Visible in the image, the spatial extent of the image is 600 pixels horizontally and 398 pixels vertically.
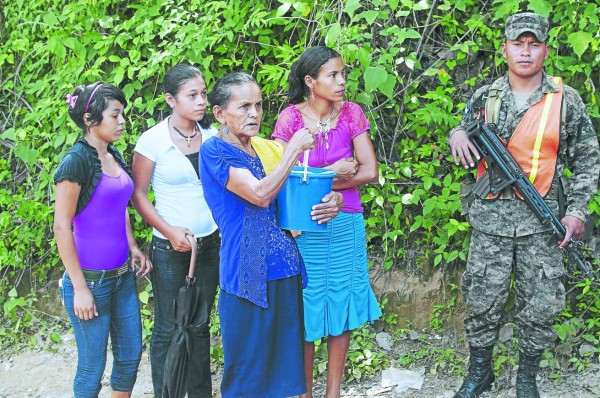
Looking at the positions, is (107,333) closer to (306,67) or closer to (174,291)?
(174,291)

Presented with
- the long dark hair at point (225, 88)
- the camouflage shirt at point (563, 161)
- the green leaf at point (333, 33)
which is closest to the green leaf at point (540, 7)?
the camouflage shirt at point (563, 161)

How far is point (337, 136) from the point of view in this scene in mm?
3941

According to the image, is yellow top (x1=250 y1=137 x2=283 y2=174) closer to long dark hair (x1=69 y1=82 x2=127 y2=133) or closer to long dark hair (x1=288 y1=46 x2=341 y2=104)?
long dark hair (x1=288 y1=46 x2=341 y2=104)

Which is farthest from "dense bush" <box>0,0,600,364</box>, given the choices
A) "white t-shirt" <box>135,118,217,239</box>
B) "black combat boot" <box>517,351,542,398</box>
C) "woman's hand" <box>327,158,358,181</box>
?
"white t-shirt" <box>135,118,217,239</box>

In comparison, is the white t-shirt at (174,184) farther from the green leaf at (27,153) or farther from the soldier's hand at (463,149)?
the green leaf at (27,153)

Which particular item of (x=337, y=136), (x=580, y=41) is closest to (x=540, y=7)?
(x=580, y=41)

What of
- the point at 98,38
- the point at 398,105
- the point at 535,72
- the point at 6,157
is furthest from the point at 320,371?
the point at 6,157

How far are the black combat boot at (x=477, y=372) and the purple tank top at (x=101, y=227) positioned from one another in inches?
79.7

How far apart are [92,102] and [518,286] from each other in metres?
2.44

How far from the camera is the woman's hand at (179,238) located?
3810 millimetres

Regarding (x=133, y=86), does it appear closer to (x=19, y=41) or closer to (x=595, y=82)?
(x=19, y=41)

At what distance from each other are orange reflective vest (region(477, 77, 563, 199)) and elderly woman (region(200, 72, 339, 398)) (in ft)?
3.69

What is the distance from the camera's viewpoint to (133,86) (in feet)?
17.5

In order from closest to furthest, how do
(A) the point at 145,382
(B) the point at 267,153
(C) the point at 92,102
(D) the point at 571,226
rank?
1. (B) the point at 267,153
2. (C) the point at 92,102
3. (D) the point at 571,226
4. (A) the point at 145,382
